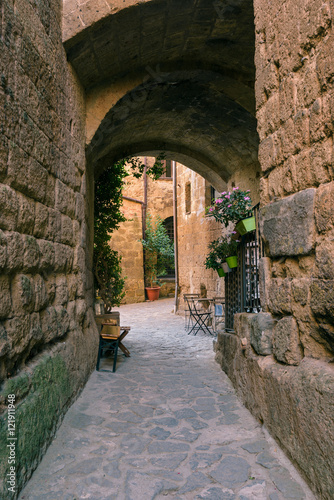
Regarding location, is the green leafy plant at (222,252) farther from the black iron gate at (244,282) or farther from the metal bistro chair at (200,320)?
the metal bistro chair at (200,320)

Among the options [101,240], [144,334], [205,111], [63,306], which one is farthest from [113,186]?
[63,306]

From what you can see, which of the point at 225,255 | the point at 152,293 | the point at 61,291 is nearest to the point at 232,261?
the point at 225,255

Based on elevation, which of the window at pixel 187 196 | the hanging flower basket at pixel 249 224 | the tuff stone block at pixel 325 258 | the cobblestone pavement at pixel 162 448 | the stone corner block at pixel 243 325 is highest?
the window at pixel 187 196

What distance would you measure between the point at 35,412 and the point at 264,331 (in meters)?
1.65

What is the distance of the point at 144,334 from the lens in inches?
296

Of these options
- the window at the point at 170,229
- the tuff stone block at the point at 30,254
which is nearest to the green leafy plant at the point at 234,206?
the tuff stone block at the point at 30,254

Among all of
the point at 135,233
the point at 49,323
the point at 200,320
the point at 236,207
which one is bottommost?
the point at 200,320

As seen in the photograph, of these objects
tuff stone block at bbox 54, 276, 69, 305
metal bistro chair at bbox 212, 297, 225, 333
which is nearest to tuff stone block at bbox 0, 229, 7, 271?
tuff stone block at bbox 54, 276, 69, 305

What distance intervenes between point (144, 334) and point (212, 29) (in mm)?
5614

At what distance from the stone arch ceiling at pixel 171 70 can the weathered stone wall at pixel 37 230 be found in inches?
18.3

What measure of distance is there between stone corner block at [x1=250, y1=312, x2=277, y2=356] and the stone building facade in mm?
12

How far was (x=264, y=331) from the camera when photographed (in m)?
2.64

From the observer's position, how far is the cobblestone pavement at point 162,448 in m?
1.99

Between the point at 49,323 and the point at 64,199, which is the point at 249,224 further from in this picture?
the point at 49,323
